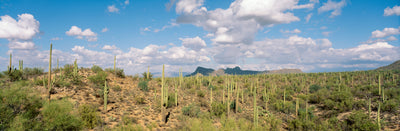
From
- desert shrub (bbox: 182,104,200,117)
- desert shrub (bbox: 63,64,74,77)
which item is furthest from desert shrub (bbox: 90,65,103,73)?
desert shrub (bbox: 182,104,200,117)

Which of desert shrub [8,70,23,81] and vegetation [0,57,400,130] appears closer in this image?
vegetation [0,57,400,130]

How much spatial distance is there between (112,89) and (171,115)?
23.5 feet

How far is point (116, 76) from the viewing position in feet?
71.9

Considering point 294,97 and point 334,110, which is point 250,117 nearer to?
point 334,110

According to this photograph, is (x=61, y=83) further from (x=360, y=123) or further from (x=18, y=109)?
(x=360, y=123)

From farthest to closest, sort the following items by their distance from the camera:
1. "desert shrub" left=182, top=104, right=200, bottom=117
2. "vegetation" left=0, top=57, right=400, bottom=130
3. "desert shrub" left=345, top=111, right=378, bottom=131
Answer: "desert shrub" left=182, top=104, right=200, bottom=117 → "desert shrub" left=345, top=111, right=378, bottom=131 → "vegetation" left=0, top=57, right=400, bottom=130

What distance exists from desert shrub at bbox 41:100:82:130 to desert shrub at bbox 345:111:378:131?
18948mm

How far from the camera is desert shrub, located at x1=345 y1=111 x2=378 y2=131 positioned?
1354 centimetres

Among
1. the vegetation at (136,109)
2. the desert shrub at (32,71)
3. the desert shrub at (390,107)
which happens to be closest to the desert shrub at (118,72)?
the vegetation at (136,109)

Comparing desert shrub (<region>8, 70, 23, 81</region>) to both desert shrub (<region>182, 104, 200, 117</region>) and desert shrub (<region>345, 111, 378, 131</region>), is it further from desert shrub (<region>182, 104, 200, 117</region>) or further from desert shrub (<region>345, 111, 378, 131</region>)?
desert shrub (<region>345, 111, 378, 131</region>)

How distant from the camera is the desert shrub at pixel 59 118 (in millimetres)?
8109

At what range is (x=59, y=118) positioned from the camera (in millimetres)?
8383

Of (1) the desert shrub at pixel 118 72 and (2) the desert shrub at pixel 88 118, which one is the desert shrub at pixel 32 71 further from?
(2) the desert shrub at pixel 88 118

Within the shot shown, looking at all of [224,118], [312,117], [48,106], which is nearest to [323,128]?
[312,117]
